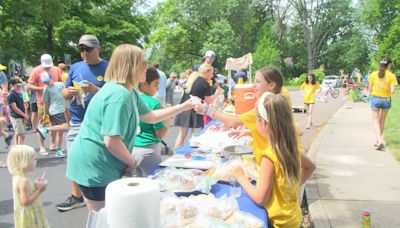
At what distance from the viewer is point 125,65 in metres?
2.37

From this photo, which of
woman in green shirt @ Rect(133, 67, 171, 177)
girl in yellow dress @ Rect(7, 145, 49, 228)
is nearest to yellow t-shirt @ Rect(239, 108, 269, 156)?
woman in green shirt @ Rect(133, 67, 171, 177)

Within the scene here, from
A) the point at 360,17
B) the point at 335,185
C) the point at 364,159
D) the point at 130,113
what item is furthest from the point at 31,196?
the point at 360,17

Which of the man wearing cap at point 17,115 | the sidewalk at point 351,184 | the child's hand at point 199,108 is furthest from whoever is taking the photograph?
the man wearing cap at point 17,115

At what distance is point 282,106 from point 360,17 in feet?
170

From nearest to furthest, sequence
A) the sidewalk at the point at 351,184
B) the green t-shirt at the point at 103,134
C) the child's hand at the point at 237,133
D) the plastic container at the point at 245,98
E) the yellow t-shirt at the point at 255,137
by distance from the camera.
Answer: the green t-shirt at the point at 103,134 → the yellow t-shirt at the point at 255,137 → the child's hand at the point at 237,133 → the sidewalk at the point at 351,184 → the plastic container at the point at 245,98

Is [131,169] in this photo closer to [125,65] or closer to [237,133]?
[125,65]

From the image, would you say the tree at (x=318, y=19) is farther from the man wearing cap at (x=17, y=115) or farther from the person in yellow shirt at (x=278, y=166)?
the person in yellow shirt at (x=278, y=166)

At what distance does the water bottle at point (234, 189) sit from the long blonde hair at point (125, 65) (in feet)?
3.15

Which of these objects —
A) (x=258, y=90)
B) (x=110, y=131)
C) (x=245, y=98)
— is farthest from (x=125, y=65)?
(x=245, y=98)

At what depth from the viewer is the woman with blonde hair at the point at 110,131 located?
7.30ft

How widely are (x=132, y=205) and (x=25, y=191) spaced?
1858mm

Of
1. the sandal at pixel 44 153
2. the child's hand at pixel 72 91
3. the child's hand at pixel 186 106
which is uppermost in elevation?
the child's hand at pixel 72 91

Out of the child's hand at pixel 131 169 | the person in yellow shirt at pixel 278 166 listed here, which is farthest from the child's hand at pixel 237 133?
the child's hand at pixel 131 169

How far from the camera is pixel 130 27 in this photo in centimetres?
3028
